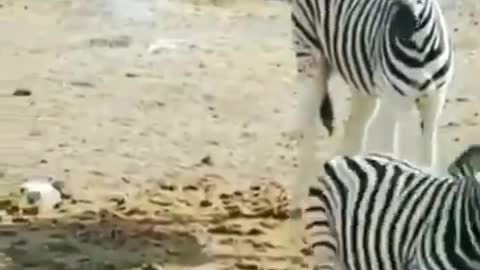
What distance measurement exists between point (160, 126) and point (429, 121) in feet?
4.21

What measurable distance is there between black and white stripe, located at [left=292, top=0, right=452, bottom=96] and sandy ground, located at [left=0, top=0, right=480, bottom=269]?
10.3 inches

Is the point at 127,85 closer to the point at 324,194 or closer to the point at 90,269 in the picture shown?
the point at 90,269

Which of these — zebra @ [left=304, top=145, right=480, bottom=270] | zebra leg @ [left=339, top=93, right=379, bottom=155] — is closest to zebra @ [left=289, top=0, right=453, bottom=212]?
zebra leg @ [left=339, top=93, right=379, bottom=155]

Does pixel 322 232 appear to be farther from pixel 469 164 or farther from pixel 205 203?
pixel 205 203

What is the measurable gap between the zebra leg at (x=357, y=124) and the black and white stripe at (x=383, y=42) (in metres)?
0.14

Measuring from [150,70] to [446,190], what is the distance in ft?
9.01

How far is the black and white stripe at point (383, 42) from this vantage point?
9.56 feet

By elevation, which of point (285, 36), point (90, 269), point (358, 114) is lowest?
point (90, 269)

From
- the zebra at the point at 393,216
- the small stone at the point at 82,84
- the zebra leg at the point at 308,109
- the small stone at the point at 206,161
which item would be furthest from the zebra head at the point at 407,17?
the small stone at the point at 82,84

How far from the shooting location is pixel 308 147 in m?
3.26

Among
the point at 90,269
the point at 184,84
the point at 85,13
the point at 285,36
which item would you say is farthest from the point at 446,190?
the point at 85,13

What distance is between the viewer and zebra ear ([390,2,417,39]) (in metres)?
2.93

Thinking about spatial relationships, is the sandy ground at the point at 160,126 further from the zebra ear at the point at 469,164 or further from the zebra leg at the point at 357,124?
the zebra ear at the point at 469,164

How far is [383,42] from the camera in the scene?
2.97 m
